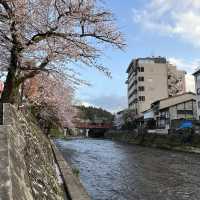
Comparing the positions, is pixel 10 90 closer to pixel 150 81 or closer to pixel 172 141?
pixel 172 141

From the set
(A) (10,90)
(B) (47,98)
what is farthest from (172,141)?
(A) (10,90)

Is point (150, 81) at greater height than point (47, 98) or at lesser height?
greater

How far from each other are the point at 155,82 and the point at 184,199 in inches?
3136

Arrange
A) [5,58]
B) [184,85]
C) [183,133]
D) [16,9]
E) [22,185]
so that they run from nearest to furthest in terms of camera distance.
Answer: [22,185], [16,9], [5,58], [183,133], [184,85]

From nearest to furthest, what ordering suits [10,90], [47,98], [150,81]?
[10,90] < [47,98] < [150,81]

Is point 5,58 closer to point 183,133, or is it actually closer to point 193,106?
point 183,133

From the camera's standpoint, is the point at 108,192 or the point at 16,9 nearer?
the point at 16,9

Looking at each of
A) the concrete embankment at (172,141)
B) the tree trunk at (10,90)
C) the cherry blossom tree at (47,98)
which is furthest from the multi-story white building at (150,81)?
the tree trunk at (10,90)

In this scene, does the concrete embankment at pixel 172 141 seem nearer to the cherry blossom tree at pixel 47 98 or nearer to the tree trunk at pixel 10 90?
the cherry blossom tree at pixel 47 98

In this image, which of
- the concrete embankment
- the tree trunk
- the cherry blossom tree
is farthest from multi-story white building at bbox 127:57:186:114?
the tree trunk

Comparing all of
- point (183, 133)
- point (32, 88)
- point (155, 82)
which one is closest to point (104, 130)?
point (155, 82)

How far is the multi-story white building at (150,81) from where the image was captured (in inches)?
3541

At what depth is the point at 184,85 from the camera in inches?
4126

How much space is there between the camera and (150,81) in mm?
89938
